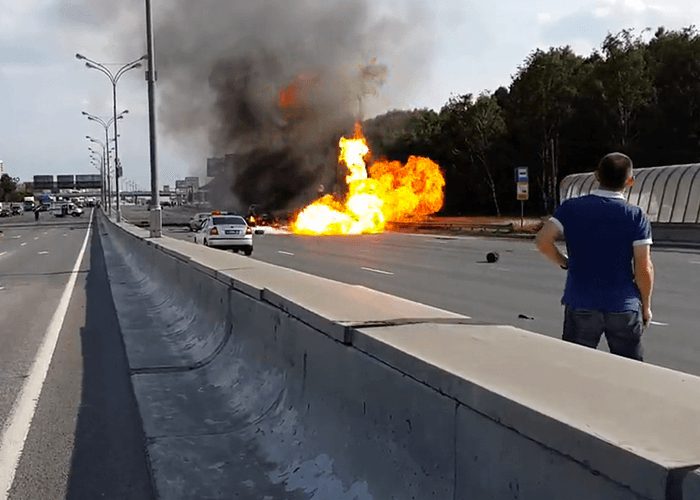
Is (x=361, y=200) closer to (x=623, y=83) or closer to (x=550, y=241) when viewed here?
(x=623, y=83)

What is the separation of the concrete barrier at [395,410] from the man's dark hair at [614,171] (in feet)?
3.08

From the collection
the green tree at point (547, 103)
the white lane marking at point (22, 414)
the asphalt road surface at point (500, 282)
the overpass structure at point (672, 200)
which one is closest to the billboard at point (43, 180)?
the green tree at point (547, 103)

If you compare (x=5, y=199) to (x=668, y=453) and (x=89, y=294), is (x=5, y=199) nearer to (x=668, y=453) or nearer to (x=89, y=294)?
(x=89, y=294)

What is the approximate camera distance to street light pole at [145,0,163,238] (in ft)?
70.9

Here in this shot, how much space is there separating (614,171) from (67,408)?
4624mm

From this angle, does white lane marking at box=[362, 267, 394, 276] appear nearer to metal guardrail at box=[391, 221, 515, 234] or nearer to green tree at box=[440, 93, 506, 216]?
metal guardrail at box=[391, 221, 515, 234]

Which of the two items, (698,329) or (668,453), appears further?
(698,329)

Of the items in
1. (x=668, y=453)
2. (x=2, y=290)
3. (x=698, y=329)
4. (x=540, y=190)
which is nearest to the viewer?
(x=668, y=453)

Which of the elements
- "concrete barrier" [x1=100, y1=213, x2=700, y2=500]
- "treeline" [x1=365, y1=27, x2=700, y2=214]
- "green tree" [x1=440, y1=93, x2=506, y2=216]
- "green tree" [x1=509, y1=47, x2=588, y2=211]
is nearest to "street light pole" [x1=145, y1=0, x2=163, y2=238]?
"concrete barrier" [x1=100, y1=213, x2=700, y2=500]

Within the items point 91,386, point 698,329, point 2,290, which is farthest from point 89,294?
point 698,329

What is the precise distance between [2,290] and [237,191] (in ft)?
139

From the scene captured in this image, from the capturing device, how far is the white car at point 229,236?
95.7 feet

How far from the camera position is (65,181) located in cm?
15650

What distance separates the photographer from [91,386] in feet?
24.1
